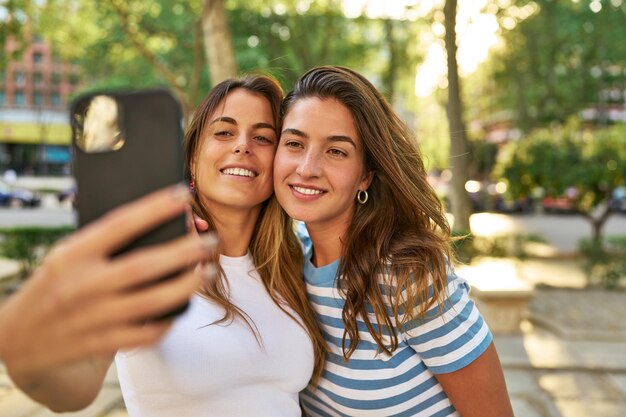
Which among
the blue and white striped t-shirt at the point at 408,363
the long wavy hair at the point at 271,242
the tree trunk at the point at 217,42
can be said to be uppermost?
the tree trunk at the point at 217,42

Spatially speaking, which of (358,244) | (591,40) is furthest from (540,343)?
(591,40)

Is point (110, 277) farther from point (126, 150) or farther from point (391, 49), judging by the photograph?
point (391, 49)

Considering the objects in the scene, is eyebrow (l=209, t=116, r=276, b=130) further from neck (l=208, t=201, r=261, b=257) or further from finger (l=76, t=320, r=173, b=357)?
finger (l=76, t=320, r=173, b=357)

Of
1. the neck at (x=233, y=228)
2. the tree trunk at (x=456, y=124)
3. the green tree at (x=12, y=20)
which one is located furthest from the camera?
the green tree at (x=12, y=20)

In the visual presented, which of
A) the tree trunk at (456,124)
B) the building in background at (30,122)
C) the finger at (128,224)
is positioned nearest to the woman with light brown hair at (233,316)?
the finger at (128,224)

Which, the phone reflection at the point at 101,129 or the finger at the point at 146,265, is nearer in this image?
the finger at the point at 146,265

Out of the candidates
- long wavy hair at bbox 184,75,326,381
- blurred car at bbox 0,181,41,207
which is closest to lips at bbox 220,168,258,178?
long wavy hair at bbox 184,75,326,381

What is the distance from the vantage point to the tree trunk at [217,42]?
19.5 feet

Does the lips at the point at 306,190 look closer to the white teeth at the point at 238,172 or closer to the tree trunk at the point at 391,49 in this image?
the white teeth at the point at 238,172

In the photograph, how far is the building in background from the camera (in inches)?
1684

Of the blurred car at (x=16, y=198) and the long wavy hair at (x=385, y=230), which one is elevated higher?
the long wavy hair at (x=385, y=230)

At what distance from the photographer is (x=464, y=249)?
9.24 metres

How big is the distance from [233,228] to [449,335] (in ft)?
2.89

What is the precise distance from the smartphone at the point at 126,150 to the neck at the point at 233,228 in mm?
1273
